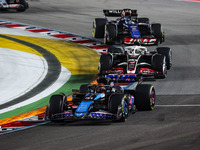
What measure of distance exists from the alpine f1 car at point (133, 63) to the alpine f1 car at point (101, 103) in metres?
3.46

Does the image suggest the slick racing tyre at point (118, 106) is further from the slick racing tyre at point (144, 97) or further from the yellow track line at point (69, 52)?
the yellow track line at point (69, 52)

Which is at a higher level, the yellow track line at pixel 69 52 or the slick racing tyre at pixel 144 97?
the slick racing tyre at pixel 144 97

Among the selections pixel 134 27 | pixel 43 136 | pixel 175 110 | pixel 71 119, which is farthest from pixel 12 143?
pixel 134 27

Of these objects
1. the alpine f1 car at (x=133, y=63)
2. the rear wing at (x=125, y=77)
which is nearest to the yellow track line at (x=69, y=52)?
the alpine f1 car at (x=133, y=63)

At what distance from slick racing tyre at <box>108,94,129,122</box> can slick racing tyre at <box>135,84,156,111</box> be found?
104 centimetres

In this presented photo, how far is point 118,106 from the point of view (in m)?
13.8

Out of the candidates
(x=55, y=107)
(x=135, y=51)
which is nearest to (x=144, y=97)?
(x=55, y=107)

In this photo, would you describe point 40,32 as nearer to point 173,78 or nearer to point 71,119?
point 173,78

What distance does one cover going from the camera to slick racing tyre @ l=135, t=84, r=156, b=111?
14984 mm

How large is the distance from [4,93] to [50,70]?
3.65 metres

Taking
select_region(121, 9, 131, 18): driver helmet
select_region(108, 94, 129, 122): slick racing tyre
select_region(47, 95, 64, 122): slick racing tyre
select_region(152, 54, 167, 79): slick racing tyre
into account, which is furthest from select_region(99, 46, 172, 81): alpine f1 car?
select_region(121, 9, 131, 18): driver helmet

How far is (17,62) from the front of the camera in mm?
22406

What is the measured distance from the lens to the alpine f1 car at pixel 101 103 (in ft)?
45.1

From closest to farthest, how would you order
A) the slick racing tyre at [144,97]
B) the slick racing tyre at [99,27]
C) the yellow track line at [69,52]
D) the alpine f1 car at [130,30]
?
the slick racing tyre at [144,97] < the yellow track line at [69,52] < the alpine f1 car at [130,30] < the slick racing tyre at [99,27]
